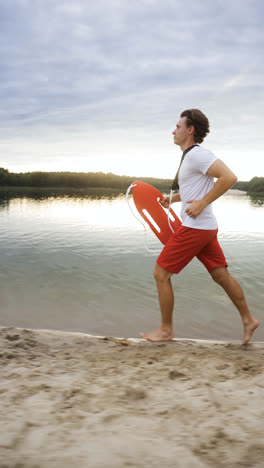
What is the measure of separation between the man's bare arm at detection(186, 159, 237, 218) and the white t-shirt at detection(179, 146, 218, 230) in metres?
0.06

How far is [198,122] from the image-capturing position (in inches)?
118

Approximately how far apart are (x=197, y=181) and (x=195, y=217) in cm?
32

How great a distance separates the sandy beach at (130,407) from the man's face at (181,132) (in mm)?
1861

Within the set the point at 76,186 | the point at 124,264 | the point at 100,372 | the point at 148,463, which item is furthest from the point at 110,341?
the point at 76,186

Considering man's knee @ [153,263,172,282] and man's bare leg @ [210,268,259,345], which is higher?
man's knee @ [153,263,172,282]

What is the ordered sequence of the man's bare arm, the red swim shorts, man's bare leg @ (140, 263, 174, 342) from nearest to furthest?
the man's bare arm, the red swim shorts, man's bare leg @ (140, 263, 174, 342)

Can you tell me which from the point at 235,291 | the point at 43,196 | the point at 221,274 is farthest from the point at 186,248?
the point at 43,196

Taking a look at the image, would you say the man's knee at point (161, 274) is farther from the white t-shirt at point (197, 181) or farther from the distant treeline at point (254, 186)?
the distant treeline at point (254, 186)

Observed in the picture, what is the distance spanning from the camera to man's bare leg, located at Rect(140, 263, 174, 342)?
9.81 feet

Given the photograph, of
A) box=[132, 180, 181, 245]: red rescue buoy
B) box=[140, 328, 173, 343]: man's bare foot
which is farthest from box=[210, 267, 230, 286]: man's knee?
box=[140, 328, 173, 343]: man's bare foot

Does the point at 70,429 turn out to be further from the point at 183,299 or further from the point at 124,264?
the point at 124,264

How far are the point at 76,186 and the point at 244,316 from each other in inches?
4072

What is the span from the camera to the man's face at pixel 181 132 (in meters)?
3.04

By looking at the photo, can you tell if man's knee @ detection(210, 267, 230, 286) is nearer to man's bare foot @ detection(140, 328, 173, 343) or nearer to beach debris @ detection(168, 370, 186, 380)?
man's bare foot @ detection(140, 328, 173, 343)
